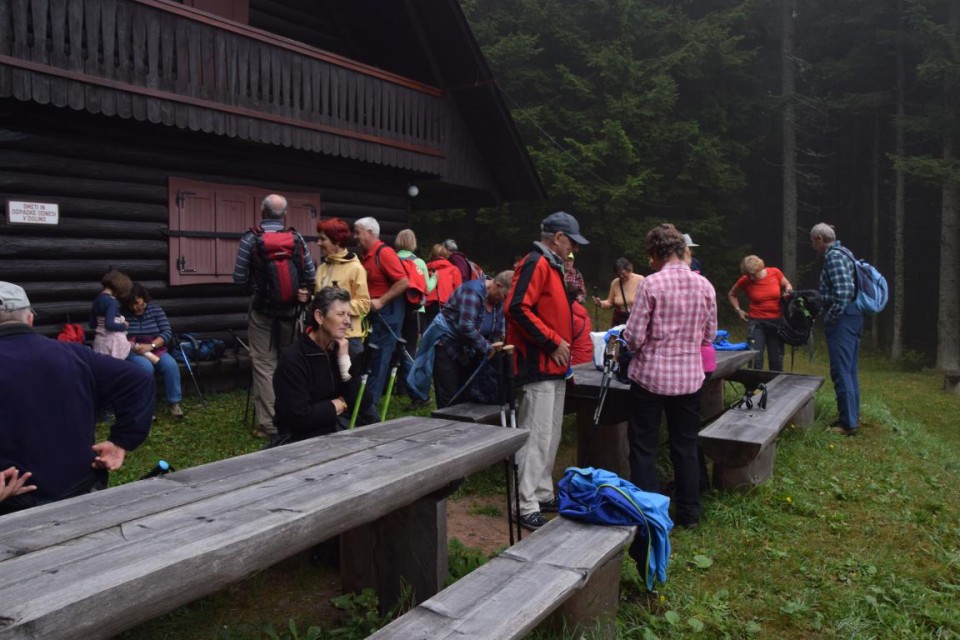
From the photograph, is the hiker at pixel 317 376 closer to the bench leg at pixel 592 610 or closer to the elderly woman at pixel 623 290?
the bench leg at pixel 592 610

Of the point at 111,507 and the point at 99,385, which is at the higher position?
the point at 99,385

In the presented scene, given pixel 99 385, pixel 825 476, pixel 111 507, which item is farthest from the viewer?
pixel 825 476

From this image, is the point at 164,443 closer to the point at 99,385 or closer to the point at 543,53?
the point at 99,385

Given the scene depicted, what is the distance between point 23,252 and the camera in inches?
295

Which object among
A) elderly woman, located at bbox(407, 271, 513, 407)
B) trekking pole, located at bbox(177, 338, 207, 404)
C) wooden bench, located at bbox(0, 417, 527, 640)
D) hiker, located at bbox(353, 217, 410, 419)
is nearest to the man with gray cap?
elderly woman, located at bbox(407, 271, 513, 407)

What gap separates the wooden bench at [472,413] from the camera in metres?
5.01

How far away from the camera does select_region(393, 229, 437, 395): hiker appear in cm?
746

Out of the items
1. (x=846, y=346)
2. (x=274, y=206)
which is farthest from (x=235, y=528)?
(x=846, y=346)

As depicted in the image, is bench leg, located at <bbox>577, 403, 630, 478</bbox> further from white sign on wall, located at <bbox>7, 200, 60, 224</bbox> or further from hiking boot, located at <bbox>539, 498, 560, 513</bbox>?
white sign on wall, located at <bbox>7, 200, 60, 224</bbox>

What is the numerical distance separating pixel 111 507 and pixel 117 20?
21.3 feet

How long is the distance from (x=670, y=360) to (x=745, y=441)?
2.88 feet

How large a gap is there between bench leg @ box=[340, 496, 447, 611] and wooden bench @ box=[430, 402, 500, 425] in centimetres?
124

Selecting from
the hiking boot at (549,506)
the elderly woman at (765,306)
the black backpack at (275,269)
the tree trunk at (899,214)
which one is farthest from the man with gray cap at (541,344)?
the tree trunk at (899,214)

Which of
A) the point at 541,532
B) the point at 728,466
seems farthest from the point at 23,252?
the point at 728,466
